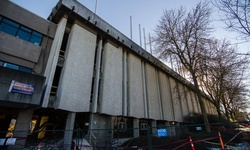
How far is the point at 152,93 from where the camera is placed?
2412 centimetres

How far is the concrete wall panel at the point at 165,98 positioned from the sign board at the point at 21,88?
842 inches

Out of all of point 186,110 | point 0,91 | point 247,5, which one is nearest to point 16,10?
point 0,91

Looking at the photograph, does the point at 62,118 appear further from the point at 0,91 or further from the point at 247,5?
the point at 247,5

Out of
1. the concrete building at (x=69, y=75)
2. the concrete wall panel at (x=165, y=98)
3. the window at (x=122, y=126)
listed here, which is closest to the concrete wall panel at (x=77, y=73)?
the concrete building at (x=69, y=75)

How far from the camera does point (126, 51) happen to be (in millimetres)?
22656

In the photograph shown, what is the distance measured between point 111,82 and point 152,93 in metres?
9.67

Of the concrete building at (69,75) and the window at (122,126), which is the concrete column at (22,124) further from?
the window at (122,126)

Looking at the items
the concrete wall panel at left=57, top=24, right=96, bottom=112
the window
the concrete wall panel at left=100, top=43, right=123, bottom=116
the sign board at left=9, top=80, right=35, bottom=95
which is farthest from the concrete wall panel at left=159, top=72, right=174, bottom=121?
the sign board at left=9, top=80, right=35, bottom=95

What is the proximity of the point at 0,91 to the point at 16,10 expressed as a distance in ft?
32.0

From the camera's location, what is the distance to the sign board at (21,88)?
31.7 ft

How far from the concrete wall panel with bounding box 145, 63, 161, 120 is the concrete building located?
19cm

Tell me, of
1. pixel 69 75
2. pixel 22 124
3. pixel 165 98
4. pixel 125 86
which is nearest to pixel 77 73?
pixel 69 75

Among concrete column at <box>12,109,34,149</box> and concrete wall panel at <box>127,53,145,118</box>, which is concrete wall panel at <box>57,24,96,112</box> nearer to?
concrete column at <box>12,109,34,149</box>

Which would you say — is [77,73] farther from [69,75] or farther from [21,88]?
[21,88]
